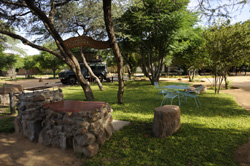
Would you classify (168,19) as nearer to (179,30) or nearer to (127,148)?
(179,30)

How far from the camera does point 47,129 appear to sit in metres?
3.67

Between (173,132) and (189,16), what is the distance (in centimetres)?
976

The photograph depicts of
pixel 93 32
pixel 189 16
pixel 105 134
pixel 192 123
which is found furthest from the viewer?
pixel 93 32

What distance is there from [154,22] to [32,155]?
36.4 feet

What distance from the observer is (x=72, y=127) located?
329cm

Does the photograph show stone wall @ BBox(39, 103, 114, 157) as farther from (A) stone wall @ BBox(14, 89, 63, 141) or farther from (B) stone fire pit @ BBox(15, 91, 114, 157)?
(A) stone wall @ BBox(14, 89, 63, 141)

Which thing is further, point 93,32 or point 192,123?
point 93,32

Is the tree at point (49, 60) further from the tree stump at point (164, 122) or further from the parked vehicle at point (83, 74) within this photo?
the tree stump at point (164, 122)

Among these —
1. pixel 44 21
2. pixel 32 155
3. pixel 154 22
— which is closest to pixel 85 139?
pixel 32 155

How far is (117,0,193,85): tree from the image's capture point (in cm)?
1123

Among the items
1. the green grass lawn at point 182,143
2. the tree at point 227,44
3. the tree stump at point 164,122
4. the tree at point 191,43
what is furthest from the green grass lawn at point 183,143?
the tree at point 191,43

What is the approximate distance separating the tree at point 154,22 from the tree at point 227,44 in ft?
7.71

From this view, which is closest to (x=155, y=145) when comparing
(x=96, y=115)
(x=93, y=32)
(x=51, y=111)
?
(x=96, y=115)

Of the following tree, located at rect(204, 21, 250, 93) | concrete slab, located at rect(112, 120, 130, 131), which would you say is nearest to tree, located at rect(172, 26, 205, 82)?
tree, located at rect(204, 21, 250, 93)
